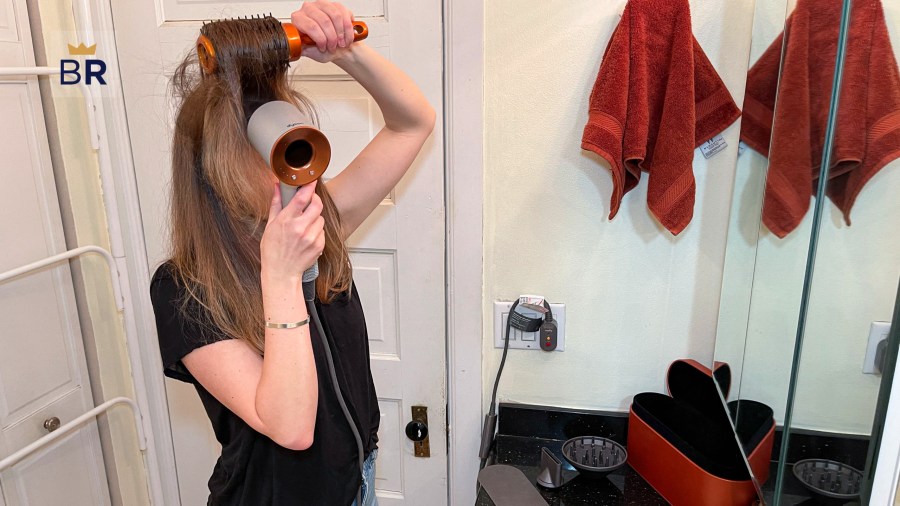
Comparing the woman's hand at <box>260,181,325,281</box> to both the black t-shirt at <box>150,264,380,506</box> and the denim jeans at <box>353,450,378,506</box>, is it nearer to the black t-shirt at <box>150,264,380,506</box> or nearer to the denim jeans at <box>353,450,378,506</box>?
the black t-shirt at <box>150,264,380,506</box>

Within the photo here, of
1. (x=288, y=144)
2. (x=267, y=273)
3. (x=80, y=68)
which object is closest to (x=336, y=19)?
(x=288, y=144)

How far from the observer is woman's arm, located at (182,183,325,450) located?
859 millimetres

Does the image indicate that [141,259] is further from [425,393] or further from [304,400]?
[304,400]

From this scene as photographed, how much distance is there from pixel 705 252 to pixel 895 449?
0.78m

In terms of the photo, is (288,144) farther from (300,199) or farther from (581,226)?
(581,226)

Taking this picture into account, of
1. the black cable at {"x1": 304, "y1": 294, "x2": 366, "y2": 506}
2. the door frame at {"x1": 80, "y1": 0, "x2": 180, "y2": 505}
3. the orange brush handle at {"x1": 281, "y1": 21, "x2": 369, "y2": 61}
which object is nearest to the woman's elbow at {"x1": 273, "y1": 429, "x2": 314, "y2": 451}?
the black cable at {"x1": 304, "y1": 294, "x2": 366, "y2": 506}

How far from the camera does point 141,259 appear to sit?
5.35 feet

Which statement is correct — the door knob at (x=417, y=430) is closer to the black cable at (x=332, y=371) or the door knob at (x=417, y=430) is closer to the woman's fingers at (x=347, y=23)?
the black cable at (x=332, y=371)

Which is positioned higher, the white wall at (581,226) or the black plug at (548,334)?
the white wall at (581,226)

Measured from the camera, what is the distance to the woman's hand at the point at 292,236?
852 mm

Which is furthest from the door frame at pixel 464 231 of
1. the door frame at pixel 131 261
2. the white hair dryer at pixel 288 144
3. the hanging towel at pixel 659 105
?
the door frame at pixel 131 261

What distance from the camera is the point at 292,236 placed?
0.85m

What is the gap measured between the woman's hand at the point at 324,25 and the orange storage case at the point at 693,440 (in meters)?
0.81

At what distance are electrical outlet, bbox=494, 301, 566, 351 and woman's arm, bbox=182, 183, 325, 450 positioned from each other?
0.60 meters
